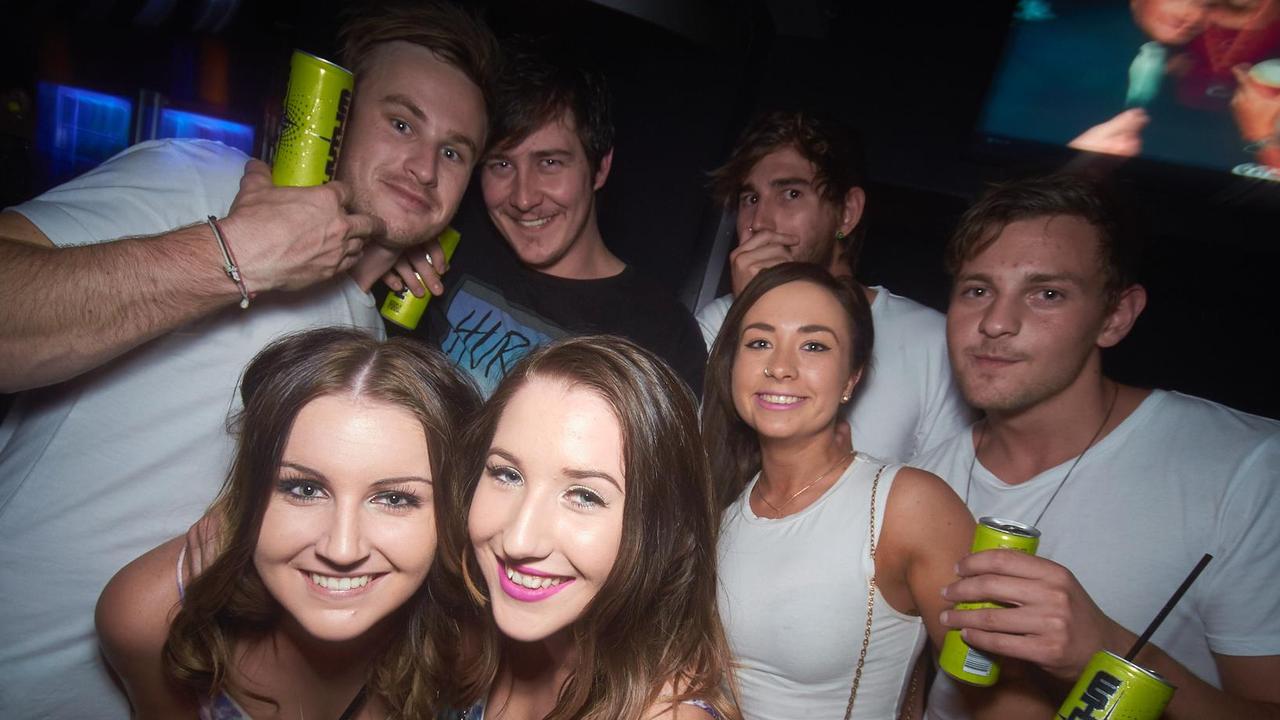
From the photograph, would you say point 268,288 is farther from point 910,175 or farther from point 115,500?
point 910,175

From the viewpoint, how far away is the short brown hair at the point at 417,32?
71.7 inches

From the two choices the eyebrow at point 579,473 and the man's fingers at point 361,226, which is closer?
the eyebrow at point 579,473

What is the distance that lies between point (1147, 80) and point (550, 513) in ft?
10.6

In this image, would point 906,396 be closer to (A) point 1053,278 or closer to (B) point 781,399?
(A) point 1053,278

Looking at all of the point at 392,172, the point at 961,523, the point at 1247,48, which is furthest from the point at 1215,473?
the point at 392,172

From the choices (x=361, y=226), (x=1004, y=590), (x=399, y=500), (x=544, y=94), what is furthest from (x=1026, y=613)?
(x=544, y=94)

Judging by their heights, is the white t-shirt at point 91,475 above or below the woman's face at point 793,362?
below

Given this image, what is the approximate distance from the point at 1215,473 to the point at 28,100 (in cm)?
636

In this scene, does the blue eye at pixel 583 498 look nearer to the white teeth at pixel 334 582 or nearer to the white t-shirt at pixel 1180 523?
the white teeth at pixel 334 582

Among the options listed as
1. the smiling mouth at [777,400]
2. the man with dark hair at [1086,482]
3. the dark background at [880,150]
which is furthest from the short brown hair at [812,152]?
the smiling mouth at [777,400]

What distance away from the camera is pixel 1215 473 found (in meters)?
1.64

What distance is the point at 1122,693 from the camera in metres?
1.11

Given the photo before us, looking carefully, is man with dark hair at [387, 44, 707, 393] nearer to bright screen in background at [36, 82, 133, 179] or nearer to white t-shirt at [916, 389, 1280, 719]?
white t-shirt at [916, 389, 1280, 719]

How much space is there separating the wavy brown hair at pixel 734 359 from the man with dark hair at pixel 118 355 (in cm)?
108
